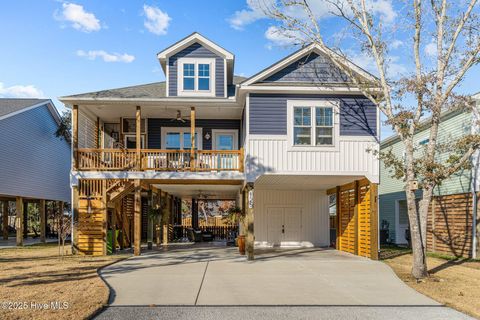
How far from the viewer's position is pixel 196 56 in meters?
19.3

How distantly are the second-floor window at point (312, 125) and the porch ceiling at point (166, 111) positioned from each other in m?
3.21

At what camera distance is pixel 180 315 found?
7.97 m

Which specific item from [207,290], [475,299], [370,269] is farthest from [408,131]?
[207,290]

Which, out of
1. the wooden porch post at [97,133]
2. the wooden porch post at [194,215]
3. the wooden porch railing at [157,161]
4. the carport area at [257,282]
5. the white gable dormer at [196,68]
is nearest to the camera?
the carport area at [257,282]

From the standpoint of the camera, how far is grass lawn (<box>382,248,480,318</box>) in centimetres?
914

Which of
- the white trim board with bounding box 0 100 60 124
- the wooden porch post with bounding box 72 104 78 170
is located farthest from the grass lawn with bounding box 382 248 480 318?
the white trim board with bounding box 0 100 60 124

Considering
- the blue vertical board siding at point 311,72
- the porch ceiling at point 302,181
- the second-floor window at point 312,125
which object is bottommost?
the porch ceiling at point 302,181

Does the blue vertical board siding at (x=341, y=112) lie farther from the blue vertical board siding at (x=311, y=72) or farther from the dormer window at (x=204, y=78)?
the dormer window at (x=204, y=78)

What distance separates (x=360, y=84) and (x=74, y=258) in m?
11.2

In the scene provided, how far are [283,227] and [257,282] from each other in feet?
35.8

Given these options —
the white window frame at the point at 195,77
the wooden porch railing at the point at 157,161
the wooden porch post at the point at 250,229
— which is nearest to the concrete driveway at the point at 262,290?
the wooden porch post at the point at 250,229

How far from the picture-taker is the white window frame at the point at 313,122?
53.4 feet

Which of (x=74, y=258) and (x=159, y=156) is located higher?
(x=159, y=156)

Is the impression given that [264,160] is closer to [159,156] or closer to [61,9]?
[159,156]
